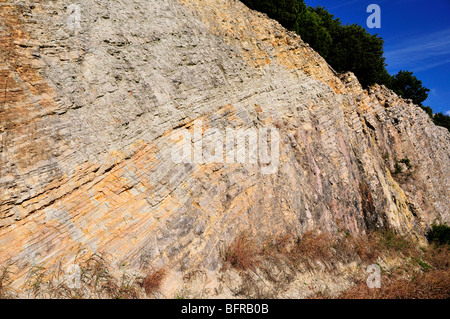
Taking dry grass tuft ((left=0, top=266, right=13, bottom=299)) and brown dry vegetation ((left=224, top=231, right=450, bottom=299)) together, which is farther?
brown dry vegetation ((left=224, top=231, right=450, bottom=299))

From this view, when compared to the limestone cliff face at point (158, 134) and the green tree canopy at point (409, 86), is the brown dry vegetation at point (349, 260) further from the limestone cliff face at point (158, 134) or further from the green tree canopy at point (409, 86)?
the green tree canopy at point (409, 86)

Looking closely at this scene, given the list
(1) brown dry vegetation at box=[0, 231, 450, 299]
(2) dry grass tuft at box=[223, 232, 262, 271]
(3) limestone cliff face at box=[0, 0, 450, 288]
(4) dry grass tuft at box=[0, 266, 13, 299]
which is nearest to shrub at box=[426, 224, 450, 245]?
(1) brown dry vegetation at box=[0, 231, 450, 299]

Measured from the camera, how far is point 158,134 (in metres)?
8.11

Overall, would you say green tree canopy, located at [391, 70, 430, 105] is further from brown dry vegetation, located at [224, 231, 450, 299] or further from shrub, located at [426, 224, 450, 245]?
brown dry vegetation, located at [224, 231, 450, 299]

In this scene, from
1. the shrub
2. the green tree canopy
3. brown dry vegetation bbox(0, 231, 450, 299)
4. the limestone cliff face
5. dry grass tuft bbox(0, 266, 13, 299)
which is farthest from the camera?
the green tree canopy

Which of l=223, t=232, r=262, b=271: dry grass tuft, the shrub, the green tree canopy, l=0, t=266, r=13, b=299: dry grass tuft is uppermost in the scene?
the green tree canopy

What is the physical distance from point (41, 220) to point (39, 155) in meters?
1.48

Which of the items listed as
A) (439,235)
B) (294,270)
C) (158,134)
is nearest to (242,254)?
(294,270)

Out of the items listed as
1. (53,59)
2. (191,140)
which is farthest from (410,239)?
(53,59)

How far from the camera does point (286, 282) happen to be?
8273 millimetres

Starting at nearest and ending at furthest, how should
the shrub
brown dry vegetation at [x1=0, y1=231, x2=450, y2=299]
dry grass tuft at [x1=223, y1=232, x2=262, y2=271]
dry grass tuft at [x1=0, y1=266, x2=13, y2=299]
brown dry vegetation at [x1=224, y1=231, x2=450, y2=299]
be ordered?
dry grass tuft at [x1=0, y1=266, x2=13, y2=299] < brown dry vegetation at [x1=0, y1=231, x2=450, y2=299] < dry grass tuft at [x1=223, y1=232, x2=262, y2=271] < brown dry vegetation at [x1=224, y1=231, x2=450, y2=299] < the shrub

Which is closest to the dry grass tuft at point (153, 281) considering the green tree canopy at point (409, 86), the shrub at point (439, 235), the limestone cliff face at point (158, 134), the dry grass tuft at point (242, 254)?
the limestone cliff face at point (158, 134)

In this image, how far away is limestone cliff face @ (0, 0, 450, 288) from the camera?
614cm

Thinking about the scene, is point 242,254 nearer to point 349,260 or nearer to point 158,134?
point 158,134
